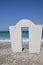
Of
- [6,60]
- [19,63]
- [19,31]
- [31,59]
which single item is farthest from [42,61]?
[19,31]

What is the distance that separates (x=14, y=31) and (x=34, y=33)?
1747mm

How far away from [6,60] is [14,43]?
8.58 ft

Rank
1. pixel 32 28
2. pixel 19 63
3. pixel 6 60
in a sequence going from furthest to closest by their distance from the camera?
1. pixel 32 28
2. pixel 6 60
3. pixel 19 63

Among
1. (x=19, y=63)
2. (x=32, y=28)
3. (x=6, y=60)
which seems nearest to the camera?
(x=19, y=63)

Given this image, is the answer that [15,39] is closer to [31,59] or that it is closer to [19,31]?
[19,31]

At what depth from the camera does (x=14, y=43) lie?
1292 cm

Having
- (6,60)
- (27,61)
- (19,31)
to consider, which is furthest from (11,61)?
(19,31)

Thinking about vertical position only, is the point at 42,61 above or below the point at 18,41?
below

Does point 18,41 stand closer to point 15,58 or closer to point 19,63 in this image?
point 15,58

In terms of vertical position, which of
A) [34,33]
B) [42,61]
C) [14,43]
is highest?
[34,33]

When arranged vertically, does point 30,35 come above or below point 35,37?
Answer: above

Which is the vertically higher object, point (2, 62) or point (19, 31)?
point (19, 31)

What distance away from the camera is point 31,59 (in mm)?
10688

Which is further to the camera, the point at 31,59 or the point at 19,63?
the point at 31,59
